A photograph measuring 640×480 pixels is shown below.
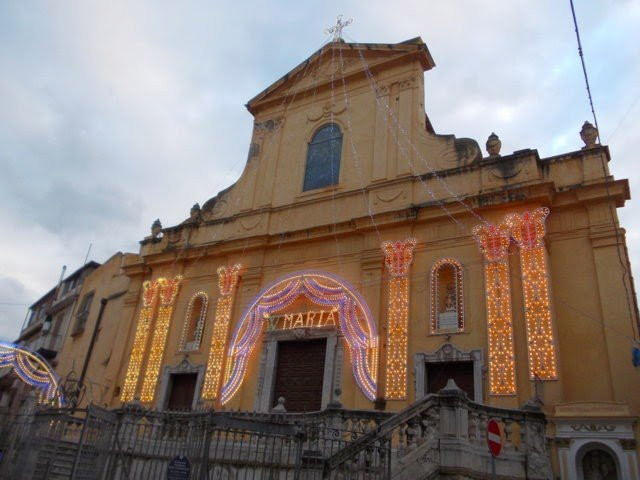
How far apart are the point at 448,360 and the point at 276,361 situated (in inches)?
197

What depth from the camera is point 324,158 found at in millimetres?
18234

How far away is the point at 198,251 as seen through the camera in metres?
18.6

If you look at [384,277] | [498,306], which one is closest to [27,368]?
[384,277]

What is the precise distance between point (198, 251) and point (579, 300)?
1167cm

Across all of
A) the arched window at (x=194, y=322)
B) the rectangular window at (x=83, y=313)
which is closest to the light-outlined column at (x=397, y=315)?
the arched window at (x=194, y=322)

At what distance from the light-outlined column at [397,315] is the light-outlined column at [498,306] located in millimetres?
1946

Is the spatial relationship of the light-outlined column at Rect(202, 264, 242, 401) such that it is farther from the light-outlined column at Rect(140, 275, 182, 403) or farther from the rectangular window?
the rectangular window

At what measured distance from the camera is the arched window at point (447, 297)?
13492 millimetres

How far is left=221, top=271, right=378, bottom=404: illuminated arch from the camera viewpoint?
13898mm

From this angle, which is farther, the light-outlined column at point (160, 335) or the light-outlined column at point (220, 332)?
the light-outlined column at point (160, 335)

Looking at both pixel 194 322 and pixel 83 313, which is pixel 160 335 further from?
pixel 83 313

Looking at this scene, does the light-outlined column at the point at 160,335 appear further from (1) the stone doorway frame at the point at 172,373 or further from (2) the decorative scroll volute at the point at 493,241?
(2) the decorative scroll volute at the point at 493,241

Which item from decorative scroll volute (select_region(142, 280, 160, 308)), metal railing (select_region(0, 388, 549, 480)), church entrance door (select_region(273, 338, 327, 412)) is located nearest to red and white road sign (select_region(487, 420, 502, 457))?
metal railing (select_region(0, 388, 549, 480))

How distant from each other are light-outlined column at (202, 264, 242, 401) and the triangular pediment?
6899 millimetres
